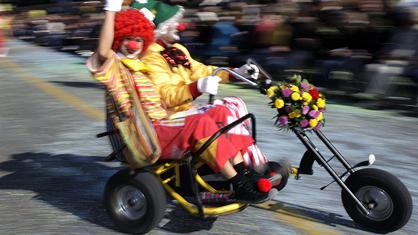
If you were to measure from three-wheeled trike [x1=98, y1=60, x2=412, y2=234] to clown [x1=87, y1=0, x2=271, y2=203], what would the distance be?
90mm

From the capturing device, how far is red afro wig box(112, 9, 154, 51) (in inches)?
177

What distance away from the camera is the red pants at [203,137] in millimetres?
4188

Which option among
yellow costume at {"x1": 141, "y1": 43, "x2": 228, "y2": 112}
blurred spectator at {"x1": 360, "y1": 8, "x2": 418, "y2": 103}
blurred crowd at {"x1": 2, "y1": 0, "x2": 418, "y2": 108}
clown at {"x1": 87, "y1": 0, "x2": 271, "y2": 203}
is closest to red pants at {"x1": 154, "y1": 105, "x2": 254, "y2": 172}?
clown at {"x1": 87, "y1": 0, "x2": 271, "y2": 203}

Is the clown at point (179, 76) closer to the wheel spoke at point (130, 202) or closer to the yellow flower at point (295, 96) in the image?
the yellow flower at point (295, 96)

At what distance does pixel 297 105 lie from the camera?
4.20m

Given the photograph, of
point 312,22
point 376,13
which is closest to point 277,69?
point 312,22

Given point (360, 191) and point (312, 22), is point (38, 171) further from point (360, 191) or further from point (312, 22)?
point (312, 22)

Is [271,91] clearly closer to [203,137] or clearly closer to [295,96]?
A: [295,96]

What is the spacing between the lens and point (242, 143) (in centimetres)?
441

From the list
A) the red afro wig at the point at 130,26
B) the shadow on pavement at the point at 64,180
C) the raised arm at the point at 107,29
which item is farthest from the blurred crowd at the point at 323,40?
the raised arm at the point at 107,29

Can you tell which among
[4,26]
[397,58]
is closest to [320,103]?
[397,58]

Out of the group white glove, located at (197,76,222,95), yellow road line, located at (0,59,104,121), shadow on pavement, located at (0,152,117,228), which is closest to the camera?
white glove, located at (197,76,222,95)

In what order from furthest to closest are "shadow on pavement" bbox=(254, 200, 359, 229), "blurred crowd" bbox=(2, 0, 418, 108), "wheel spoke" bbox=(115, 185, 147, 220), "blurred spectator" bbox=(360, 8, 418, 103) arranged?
"blurred crowd" bbox=(2, 0, 418, 108) → "blurred spectator" bbox=(360, 8, 418, 103) → "shadow on pavement" bbox=(254, 200, 359, 229) → "wheel spoke" bbox=(115, 185, 147, 220)

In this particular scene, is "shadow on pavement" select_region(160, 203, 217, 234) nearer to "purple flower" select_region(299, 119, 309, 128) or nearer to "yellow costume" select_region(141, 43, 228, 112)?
"yellow costume" select_region(141, 43, 228, 112)
